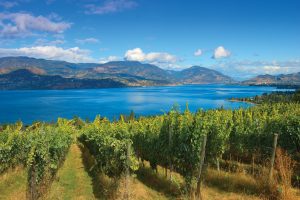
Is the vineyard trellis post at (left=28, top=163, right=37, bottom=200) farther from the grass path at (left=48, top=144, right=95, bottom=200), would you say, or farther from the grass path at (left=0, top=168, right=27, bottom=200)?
the grass path at (left=0, top=168, right=27, bottom=200)

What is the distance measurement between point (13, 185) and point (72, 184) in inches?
144

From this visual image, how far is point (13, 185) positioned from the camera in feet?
64.6

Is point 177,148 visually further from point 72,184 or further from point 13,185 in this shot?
point 13,185

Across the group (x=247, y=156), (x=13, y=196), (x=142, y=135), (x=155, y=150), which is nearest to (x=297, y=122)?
(x=247, y=156)

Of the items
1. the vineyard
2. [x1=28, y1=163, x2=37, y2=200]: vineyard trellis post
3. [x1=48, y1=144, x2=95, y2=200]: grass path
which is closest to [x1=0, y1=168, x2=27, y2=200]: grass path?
the vineyard

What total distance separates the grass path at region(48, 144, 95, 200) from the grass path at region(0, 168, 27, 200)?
1773 mm

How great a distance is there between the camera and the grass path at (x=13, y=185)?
55.9 ft

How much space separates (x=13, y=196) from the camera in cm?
1689

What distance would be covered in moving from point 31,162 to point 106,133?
28.5 ft

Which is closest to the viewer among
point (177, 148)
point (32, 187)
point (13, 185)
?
point (32, 187)

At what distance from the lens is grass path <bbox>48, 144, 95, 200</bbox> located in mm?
17234

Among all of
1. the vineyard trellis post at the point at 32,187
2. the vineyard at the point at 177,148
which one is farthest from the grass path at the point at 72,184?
the vineyard trellis post at the point at 32,187

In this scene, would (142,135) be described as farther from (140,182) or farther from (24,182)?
(24,182)

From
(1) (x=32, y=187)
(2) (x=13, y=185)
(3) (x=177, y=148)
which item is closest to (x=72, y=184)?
(2) (x=13, y=185)
